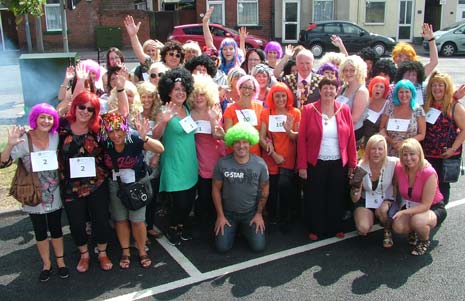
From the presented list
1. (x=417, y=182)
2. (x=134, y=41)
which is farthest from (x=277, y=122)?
(x=134, y=41)

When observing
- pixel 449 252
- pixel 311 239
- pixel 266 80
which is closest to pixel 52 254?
pixel 311 239

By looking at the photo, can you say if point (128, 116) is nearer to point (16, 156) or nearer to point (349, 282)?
point (16, 156)

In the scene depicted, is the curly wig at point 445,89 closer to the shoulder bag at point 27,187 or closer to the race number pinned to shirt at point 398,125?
the race number pinned to shirt at point 398,125

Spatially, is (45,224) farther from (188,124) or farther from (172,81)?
(172,81)

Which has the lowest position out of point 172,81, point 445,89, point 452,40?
point 445,89

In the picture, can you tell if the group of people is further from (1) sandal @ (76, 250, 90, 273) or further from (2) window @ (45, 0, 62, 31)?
(2) window @ (45, 0, 62, 31)

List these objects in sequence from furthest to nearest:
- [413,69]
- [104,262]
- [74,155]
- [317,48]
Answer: [317,48] → [413,69] → [104,262] → [74,155]

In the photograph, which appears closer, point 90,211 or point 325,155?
point 90,211

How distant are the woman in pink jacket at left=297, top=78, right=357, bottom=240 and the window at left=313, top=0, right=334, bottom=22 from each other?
23.0 m

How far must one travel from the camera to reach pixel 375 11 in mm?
26500

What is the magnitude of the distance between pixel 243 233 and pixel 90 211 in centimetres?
160

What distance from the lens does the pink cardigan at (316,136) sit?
477cm

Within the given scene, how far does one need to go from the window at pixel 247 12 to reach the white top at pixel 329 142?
2250cm

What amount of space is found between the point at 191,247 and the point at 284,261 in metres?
1.01
